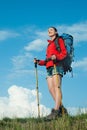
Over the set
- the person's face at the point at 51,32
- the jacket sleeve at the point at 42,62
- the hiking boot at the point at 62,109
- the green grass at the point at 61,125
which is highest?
the person's face at the point at 51,32

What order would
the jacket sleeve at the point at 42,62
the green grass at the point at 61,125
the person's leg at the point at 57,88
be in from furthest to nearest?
Answer: the jacket sleeve at the point at 42,62
the person's leg at the point at 57,88
the green grass at the point at 61,125

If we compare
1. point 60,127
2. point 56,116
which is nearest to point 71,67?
point 56,116

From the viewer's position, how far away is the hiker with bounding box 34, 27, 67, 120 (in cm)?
1260

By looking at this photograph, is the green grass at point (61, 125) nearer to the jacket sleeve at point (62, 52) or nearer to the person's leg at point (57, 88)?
the person's leg at point (57, 88)

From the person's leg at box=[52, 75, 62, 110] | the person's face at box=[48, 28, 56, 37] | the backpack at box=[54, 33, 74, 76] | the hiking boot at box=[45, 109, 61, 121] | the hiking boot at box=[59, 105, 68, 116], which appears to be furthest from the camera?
the person's face at box=[48, 28, 56, 37]

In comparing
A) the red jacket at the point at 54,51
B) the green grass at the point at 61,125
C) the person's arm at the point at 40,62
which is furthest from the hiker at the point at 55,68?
the green grass at the point at 61,125

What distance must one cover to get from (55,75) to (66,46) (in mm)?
948

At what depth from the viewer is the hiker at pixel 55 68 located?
12602mm

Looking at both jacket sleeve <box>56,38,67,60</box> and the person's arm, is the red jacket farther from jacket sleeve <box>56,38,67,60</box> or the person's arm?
the person's arm

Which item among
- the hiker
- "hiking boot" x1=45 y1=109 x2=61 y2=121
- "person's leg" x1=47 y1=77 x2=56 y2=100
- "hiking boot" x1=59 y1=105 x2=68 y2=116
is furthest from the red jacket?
"hiking boot" x1=45 y1=109 x2=61 y2=121

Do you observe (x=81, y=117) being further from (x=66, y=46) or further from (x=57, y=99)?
(x=66, y=46)

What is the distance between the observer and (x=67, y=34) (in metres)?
13.2

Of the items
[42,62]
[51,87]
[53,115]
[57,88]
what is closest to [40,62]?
[42,62]

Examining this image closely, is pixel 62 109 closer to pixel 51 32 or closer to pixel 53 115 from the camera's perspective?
pixel 53 115
